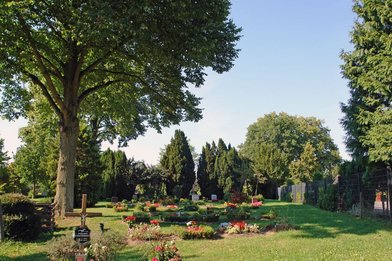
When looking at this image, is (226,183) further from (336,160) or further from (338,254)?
(336,160)

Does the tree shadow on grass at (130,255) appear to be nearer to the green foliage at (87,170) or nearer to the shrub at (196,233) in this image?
the shrub at (196,233)

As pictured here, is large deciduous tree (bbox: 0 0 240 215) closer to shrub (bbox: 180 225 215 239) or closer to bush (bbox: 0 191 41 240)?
bush (bbox: 0 191 41 240)

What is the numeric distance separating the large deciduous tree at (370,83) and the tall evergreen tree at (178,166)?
73.2ft

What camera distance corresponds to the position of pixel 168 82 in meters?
19.3

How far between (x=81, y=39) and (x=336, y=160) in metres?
64.2

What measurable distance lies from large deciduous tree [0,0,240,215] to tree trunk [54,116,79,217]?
0.04 m

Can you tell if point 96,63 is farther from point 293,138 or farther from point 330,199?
point 293,138

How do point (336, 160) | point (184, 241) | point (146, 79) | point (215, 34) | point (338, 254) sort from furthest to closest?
point (336, 160) → point (146, 79) → point (215, 34) → point (184, 241) → point (338, 254)

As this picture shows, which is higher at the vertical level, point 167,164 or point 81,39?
point 81,39

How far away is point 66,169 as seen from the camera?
17625 mm

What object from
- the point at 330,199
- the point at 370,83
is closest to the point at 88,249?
the point at 370,83

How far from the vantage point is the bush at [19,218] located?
12.4m

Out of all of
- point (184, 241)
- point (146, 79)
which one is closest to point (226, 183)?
point (146, 79)

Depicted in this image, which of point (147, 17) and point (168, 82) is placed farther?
point (168, 82)
